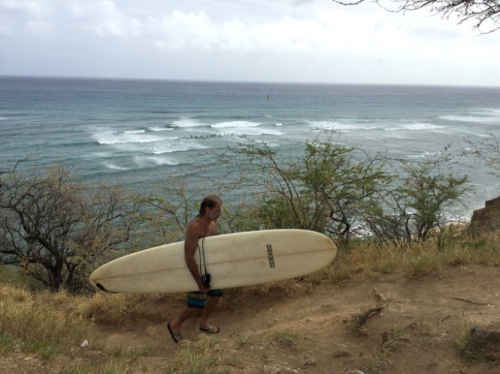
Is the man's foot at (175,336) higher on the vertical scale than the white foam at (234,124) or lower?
higher

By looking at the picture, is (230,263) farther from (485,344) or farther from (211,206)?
(485,344)

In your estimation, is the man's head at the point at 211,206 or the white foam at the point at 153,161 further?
the white foam at the point at 153,161

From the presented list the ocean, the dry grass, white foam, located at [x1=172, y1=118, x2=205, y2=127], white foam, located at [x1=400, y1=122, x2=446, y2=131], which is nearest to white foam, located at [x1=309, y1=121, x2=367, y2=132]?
the ocean

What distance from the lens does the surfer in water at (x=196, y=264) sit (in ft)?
13.9

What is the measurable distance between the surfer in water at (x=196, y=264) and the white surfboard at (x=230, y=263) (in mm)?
263

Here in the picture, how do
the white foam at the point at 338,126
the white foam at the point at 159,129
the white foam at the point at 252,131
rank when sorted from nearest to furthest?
1. the white foam at the point at 252,131
2. the white foam at the point at 159,129
3. the white foam at the point at 338,126

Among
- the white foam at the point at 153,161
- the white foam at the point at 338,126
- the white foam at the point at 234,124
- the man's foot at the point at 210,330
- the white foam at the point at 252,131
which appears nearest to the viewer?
the man's foot at the point at 210,330

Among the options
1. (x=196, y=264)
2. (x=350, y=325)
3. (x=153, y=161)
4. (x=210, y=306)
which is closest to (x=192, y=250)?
(x=196, y=264)

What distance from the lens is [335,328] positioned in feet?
13.0

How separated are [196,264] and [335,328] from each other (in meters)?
1.43

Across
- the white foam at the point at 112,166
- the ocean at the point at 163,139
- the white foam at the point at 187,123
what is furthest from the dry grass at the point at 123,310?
the white foam at the point at 187,123

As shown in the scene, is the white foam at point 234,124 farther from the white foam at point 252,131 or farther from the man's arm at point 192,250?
the man's arm at point 192,250

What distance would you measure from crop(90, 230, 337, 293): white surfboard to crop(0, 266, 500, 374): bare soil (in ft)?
1.09

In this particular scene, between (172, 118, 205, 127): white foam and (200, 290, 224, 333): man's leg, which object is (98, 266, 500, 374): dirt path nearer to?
(200, 290, 224, 333): man's leg
